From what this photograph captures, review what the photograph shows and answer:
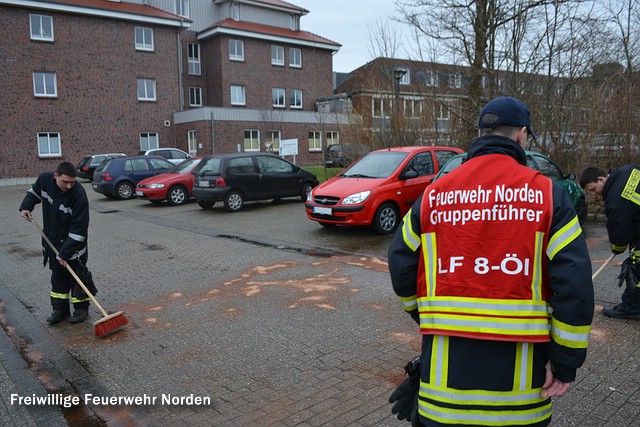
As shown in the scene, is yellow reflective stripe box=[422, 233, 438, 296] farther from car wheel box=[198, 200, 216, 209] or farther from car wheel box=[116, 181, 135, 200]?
car wheel box=[116, 181, 135, 200]

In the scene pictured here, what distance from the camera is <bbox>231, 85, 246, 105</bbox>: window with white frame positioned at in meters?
38.8

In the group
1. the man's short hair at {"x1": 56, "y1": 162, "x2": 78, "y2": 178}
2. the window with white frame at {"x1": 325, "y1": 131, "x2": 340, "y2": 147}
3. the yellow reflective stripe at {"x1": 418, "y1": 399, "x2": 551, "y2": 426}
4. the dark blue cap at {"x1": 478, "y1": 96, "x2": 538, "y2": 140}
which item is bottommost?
the yellow reflective stripe at {"x1": 418, "y1": 399, "x2": 551, "y2": 426}

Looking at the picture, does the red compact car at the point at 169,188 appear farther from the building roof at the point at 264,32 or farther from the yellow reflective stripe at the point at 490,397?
the building roof at the point at 264,32

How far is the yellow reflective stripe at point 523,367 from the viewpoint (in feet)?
6.66

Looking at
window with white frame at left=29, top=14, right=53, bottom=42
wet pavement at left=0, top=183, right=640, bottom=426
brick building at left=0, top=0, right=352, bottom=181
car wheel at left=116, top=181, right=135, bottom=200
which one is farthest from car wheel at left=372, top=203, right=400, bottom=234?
window with white frame at left=29, top=14, right=53, bottom=42

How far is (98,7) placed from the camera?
31719 mm

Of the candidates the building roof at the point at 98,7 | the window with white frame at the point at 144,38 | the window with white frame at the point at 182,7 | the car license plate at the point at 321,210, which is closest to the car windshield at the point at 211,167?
the car license plate at the point at 321,210

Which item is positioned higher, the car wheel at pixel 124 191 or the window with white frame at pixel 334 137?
the window with white frame at pixel 334 137

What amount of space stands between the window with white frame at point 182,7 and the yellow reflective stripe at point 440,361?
137 ft

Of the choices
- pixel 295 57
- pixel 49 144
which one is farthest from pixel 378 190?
pixel 295 57

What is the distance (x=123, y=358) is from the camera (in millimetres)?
4723

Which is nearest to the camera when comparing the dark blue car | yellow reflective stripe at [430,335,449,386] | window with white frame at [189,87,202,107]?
yellow reflective stripe at [430,335,449,386]

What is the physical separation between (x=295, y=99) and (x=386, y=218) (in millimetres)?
33283

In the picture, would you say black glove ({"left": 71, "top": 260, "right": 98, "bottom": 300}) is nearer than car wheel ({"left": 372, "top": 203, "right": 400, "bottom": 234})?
Yes
